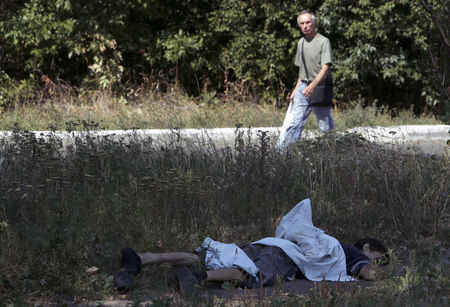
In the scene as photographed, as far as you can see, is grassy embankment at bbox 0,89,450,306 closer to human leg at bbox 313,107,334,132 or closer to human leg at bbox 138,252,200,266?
human leg at bbox 138,252,200,266

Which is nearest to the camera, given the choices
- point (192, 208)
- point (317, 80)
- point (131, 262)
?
point (131, 262)

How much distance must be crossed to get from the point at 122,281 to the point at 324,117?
457cm

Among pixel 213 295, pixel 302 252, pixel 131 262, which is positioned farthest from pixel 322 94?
pixel 213 295

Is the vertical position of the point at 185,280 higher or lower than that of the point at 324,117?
lower

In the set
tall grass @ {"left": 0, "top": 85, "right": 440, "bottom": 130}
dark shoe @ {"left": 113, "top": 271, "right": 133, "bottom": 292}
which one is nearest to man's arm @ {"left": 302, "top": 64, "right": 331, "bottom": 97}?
A: tall grass @ {"left": 0, "top": 85, "right": 440, "bottom": 130}

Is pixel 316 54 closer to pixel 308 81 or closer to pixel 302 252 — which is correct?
pixel 308 81

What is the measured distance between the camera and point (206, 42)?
45.6 ft

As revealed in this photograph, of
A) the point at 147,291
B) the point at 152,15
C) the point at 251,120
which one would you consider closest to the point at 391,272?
the point at 147,291

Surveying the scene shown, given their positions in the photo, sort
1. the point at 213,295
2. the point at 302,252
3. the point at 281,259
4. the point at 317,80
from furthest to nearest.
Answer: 1. the point at 317,80
2. the point at 302,252
3. the point at 281,259
4. the point at 213,295

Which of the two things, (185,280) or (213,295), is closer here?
(213,295)

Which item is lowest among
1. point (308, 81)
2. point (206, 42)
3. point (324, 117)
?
point (324, 117)

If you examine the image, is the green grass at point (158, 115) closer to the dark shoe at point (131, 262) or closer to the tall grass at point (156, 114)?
the tall grass at point (156, 114)

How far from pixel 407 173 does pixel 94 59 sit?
8.92 m

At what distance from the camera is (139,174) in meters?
5.61
